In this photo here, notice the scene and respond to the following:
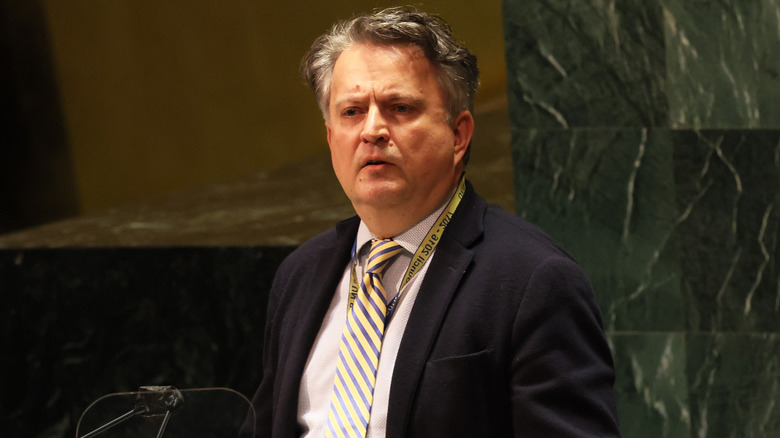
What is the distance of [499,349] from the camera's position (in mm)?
1701

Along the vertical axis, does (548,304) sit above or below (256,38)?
below

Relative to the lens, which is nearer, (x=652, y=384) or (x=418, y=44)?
(x=418, y=44)

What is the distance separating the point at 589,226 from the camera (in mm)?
3115

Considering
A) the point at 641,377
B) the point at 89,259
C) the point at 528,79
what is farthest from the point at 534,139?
the point at 89,259

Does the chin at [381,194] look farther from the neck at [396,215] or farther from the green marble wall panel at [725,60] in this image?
the green marble wall panel at [725,60]

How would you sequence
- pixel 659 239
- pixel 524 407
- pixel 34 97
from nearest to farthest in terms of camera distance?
pixel 524 407, pixel 659 239, pixel 34 97

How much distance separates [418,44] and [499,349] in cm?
61

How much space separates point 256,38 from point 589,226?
1.28 meters

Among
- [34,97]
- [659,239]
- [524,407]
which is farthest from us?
[34,97]

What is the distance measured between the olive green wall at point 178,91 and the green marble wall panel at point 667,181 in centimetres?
71

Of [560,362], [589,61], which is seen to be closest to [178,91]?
[589,61]

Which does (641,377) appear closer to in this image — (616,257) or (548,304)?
(616,257)

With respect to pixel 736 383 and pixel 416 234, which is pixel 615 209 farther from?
pixel 416 234

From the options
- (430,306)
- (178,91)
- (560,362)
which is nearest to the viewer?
(560,362)
